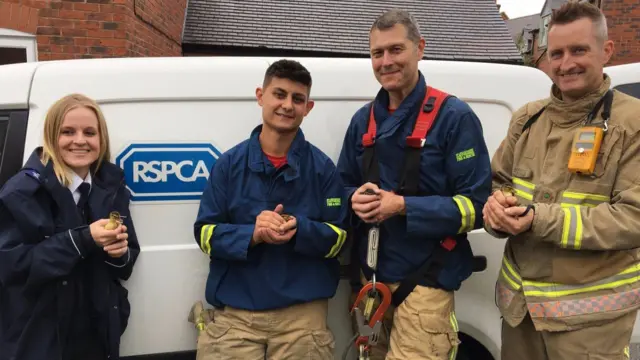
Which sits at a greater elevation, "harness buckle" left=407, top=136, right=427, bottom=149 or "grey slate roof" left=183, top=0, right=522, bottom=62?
"grey slate roof" left=183, top=0, right=522, bottom=62

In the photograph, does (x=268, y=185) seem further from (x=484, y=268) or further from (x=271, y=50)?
(x=271, y=50)

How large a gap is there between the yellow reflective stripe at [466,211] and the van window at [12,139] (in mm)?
1843

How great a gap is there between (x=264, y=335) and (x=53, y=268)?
859 millimetres

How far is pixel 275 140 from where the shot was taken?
2.09 m

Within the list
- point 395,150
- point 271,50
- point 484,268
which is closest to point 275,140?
point 395,150

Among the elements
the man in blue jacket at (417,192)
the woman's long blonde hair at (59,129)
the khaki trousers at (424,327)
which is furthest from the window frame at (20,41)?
the khaki trousers at (424,327)

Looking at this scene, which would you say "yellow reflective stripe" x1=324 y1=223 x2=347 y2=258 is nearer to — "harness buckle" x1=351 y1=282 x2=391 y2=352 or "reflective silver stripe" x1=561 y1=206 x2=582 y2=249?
"harness buckle" x1=351 y1=282 x2=391 y2=352

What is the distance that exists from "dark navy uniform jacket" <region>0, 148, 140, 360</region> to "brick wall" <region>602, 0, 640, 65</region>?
31.2ft

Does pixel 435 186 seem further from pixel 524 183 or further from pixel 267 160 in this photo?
pixel 267 160

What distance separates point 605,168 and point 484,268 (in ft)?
2.62

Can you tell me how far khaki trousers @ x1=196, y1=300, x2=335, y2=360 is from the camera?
2.02 m

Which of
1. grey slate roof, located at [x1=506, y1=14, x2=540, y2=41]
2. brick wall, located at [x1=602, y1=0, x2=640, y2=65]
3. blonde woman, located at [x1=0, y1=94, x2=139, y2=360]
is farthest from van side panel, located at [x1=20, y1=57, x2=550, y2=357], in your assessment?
grey slate roof, located at [x1=506, y1=14, x2=540, y2=41]

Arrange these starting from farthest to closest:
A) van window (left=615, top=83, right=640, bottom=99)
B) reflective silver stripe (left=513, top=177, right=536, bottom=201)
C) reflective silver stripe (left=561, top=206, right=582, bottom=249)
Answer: van window (left=615, top=83, right=640, bottom=99) → reflective silver stripe (left=513, top=177, right=536, bottom=201) → reflective silver stripe (left=561, top=206, right=582, bottom=249)

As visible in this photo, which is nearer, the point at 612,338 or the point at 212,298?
the point at 612,338
